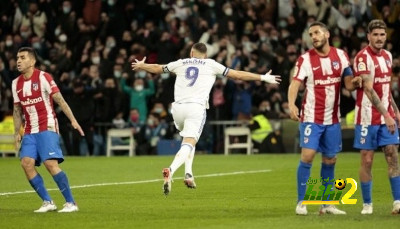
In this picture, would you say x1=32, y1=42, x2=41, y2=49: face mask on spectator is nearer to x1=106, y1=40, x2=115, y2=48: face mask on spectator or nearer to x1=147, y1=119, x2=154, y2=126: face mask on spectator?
x1=106, y1=40, x2=115, y2=48: face mask on spectator

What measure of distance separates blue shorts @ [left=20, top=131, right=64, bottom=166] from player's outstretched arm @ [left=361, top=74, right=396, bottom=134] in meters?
4.08

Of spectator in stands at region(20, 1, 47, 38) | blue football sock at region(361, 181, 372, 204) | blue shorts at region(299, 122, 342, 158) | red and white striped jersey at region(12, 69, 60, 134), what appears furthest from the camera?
spectator in stands at region(20, 1, 47, 38)

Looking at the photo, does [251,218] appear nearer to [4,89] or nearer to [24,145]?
[24,145]

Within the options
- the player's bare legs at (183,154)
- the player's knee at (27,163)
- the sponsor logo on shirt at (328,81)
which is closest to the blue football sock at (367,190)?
the sponsor logo on shirt at (328,81)

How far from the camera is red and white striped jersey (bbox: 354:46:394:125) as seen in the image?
13.3 m

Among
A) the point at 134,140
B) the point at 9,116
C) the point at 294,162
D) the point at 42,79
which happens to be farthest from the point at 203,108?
the point at 9,116

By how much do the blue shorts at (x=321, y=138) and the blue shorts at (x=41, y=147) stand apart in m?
3.26

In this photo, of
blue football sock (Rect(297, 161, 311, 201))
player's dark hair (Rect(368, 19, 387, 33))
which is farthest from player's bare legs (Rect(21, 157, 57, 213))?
player's dark hair (Rect(368, 19, 387, 33))

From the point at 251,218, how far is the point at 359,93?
79.6 inches

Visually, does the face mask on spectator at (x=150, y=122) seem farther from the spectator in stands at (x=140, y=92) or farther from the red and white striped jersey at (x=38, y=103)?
the red and white striped jersey at (x=38, y=103)

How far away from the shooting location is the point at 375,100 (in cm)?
1305

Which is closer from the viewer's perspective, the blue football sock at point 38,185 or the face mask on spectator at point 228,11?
the blue football sock at point 38,185

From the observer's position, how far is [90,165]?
26297 mm

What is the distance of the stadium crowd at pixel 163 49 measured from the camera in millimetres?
30484
